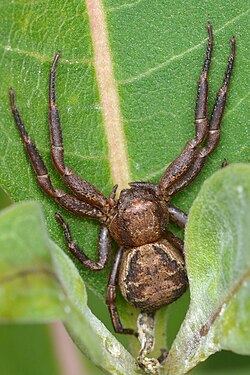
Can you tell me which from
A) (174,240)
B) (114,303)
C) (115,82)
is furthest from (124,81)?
(114,303)

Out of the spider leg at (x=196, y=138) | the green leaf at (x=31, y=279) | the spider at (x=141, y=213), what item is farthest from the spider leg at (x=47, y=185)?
the green leaf at (x=31, y=279)

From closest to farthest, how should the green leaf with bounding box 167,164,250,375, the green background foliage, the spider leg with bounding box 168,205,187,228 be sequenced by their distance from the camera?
the green leaf with bounding box 167,164,250,375 < the green background foliage < the spider leg with bounding box 168,205,187,228

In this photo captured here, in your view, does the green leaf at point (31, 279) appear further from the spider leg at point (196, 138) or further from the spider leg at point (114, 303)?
the spider leg at point (196, 138)

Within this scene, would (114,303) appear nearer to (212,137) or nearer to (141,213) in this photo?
(141,213)

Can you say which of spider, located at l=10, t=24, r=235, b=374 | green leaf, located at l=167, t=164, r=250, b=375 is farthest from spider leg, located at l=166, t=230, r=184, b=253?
green leaf, located at l=167, t=164, r=250, b=375

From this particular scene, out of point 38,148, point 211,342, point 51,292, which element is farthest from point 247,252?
point 38,148

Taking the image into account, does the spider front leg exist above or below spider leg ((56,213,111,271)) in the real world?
above

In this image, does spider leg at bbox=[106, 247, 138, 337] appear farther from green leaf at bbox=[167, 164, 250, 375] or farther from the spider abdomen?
green leaf at bbox=[167, 164, 250, 375]
